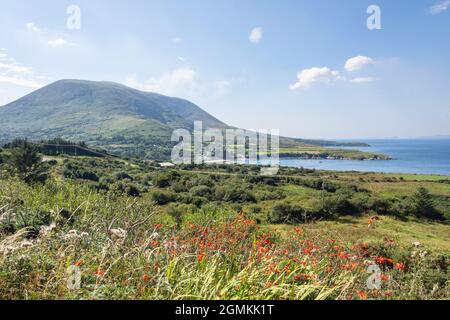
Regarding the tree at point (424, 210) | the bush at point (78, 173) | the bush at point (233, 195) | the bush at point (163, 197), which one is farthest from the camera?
the bush at point (78, 173)

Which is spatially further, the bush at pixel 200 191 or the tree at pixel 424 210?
the bush at pixel 200 191

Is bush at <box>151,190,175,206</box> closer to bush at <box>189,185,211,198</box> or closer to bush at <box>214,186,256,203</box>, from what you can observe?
bush at <box>189,185,211,198</box>

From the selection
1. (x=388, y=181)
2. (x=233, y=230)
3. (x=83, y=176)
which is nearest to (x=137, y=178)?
(x=83, y=176)

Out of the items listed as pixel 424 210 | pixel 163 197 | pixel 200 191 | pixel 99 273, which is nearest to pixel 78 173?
pixel 163 197

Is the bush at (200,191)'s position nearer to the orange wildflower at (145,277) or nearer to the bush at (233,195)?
the bush at (233,195)

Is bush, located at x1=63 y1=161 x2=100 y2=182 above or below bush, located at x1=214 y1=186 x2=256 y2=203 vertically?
above

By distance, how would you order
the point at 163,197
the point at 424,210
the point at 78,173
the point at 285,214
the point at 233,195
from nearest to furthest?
the point at 285,214, the point at 163,197, the point at 424,210, the point at 233,195, the point at 78,173

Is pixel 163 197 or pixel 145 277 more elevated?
pixel 145 277

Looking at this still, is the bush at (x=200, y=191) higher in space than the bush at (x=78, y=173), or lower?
lower

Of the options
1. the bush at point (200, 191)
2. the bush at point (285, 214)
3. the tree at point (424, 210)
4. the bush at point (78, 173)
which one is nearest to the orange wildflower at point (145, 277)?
the bush at point (285, 214)

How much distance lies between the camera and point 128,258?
3.23 metres

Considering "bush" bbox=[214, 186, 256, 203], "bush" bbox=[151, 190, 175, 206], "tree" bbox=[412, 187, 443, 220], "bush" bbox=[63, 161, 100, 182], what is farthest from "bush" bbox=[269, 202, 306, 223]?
"bush" bbox=[63, 161, 100, 182]

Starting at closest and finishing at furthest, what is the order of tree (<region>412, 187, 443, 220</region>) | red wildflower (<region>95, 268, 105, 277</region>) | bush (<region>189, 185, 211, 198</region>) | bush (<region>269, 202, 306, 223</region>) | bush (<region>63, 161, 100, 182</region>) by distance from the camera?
red wildflower (<region>95, 268, 105, 277</region>), bush (<region>269, 202, 306, 223</region>), tree (<region>412, 187, 443, 220</region>), bush (<region>189, 185, 211, 198</region>), bush (<region>63, 161, 100, 182</region>)

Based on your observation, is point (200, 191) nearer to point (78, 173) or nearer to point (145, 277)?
point (78, 173)
